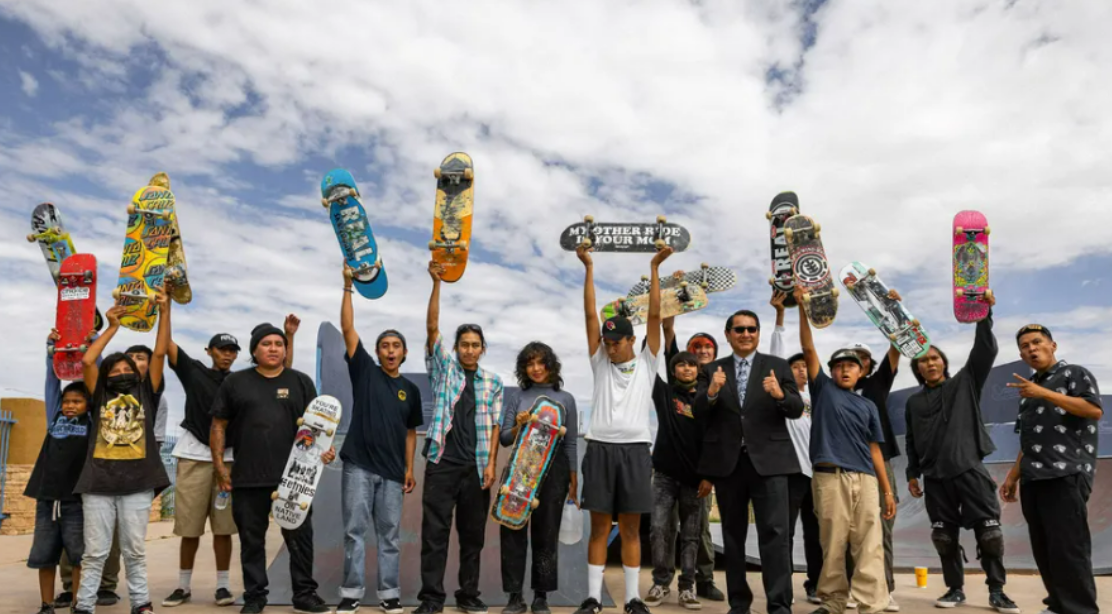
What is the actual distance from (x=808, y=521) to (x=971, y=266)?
2.32m

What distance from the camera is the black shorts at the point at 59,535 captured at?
4.76 metres

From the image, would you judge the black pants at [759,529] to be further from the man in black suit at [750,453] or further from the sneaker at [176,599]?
the sneaker at [176,599]

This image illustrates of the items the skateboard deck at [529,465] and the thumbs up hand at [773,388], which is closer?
the thumbs up hand at [773,388]

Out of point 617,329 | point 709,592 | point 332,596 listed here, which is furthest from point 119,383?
point 709,592

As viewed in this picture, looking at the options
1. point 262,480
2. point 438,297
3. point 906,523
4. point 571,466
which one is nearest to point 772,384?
point 571,466

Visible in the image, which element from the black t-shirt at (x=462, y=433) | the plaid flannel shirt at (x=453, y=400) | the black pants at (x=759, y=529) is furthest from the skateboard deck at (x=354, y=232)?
the black pants at (x=759, y=529)

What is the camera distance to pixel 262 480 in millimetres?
4875

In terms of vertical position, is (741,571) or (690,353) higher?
(690,353)

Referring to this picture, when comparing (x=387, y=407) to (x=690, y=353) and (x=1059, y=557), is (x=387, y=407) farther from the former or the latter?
(x=1059, y=557)

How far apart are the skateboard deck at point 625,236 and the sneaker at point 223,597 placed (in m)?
3.32

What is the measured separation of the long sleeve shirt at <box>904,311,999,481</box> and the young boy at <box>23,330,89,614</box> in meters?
5.71

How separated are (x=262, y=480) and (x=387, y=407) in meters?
0.88

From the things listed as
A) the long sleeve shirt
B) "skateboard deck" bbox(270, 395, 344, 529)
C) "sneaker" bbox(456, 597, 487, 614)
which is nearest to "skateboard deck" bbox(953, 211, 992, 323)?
the long sleeve shirt

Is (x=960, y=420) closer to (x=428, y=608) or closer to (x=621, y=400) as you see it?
(x=621, y=400)
